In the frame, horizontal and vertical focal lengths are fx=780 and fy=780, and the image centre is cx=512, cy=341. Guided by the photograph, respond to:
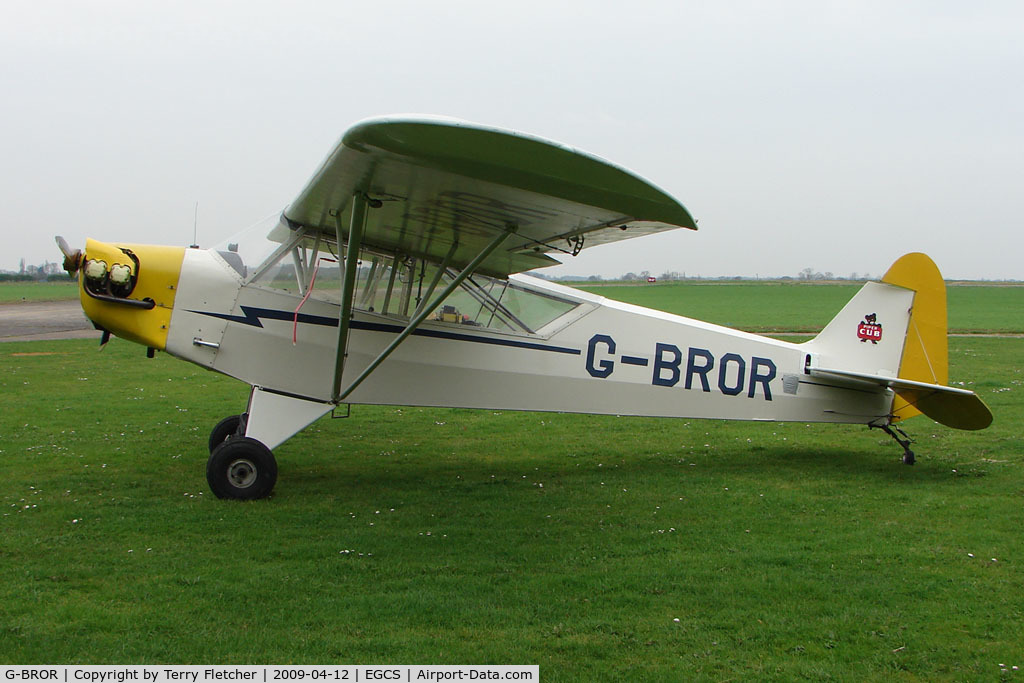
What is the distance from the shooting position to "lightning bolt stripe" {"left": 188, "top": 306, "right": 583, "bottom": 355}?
6879 mm

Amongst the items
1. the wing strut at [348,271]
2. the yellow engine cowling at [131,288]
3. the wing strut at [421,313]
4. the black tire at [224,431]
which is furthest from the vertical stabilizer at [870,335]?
the yellow engine cowling at [131,288]

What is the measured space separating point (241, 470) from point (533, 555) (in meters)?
2.72

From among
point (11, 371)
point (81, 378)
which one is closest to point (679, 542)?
point (81, 378)

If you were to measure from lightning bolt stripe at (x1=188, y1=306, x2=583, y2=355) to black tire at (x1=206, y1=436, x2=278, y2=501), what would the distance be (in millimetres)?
1079

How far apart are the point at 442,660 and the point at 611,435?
6.49 metres

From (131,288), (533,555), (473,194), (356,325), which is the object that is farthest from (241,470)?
(473,194)

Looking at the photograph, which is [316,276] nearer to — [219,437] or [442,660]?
[219,437]

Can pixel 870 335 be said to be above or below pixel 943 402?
above

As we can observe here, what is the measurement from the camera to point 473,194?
5305 mm

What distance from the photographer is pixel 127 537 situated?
5418 millimetres

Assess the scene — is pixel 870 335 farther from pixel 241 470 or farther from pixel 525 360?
pixel 241 470

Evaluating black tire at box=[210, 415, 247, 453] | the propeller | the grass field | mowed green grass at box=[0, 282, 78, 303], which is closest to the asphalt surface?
mowed green grass at box=[0, 282, 78, 303]

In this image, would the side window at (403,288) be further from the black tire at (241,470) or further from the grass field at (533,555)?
the grass field at (533,555)

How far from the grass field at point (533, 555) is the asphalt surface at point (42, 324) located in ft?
43.2
